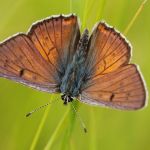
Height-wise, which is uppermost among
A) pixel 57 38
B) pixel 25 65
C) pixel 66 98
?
pixel 57 38

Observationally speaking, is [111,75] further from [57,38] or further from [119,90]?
[57,38]

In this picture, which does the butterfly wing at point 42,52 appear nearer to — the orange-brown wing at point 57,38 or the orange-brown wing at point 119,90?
the orange-brown wing at point 57,38

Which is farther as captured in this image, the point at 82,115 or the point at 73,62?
the point at 82,115

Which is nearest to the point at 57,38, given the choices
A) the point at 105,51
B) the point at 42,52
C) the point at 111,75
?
the point at 42,52

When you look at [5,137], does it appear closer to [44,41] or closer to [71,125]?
[44,41]

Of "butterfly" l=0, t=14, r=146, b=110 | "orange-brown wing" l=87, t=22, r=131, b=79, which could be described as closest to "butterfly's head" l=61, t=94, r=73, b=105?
"butterfly" l=0, t=14, r=146, b=110

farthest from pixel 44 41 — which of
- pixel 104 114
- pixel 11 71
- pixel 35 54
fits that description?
pixel 104 114

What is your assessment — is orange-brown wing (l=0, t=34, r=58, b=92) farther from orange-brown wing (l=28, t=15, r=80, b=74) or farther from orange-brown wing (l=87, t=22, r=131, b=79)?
orange-brown wing (l=87, t=22, r=131, b=79)

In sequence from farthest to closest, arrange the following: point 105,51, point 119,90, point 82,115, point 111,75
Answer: point 82,115, point 105,51, point 111,75, point 119,90
